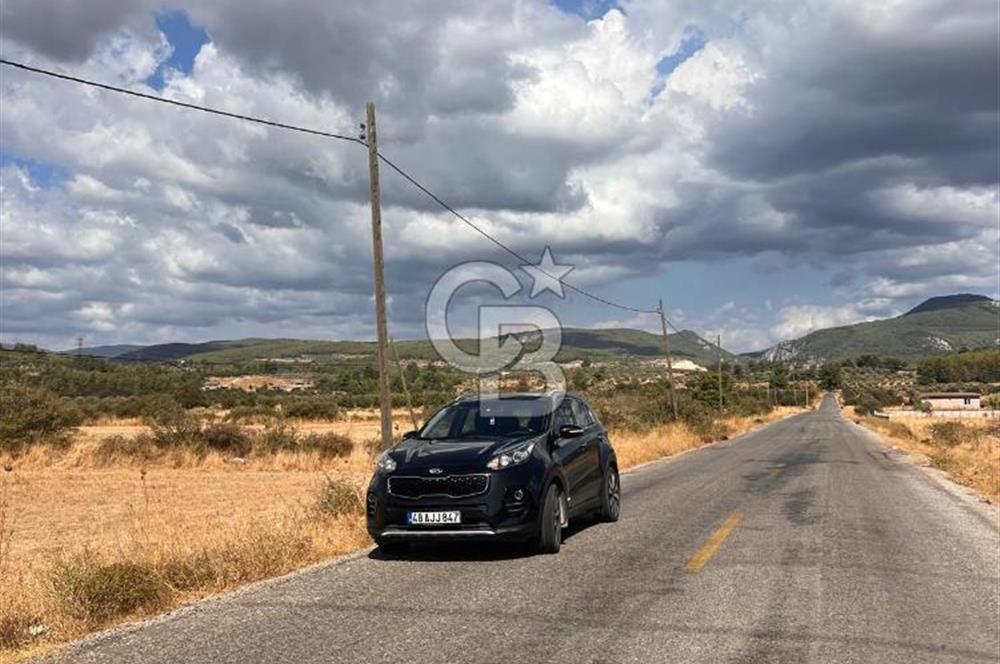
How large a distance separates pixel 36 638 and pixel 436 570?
3.55 m

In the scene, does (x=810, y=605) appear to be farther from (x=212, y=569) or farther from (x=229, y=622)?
(x=212, y=569)

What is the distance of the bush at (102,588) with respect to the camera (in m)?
6.86

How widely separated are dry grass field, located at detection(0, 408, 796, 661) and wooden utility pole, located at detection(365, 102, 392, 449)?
1.81 metres

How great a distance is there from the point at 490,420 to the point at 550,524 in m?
1.56

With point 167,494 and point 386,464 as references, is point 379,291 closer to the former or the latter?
point 386,464

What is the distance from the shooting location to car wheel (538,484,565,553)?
9.38 meters

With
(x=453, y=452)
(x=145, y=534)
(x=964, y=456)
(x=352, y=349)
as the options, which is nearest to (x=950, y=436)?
(x=964, y=456)

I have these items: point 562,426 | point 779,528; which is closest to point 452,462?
point 562,426

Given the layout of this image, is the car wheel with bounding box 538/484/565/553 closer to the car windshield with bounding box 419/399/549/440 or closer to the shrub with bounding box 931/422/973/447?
the car windshield with bounding box 419/399/549/440

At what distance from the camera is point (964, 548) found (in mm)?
10594

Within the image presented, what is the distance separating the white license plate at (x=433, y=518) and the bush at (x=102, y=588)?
2.48m

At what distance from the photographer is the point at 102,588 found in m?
7.05

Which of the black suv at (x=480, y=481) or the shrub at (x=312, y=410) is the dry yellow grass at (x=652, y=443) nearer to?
the black suv at (x=480, y=481)

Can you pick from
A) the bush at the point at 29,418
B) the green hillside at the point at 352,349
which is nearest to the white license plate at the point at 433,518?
the bush at the point at 29,418
